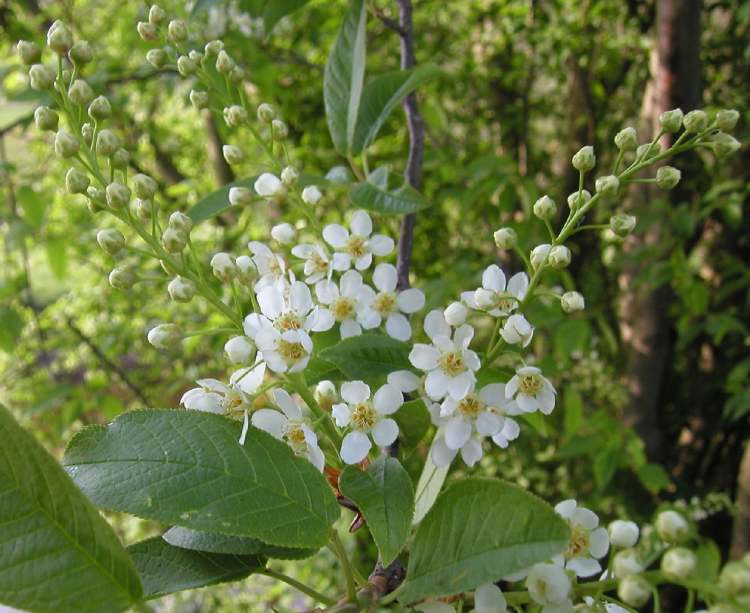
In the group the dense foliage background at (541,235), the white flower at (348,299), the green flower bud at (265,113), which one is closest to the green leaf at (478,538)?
the white flower at (348,299)

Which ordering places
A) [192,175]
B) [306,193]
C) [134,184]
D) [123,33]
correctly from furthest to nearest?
[192,175] < [123,33] < [306,193] < [134,184]

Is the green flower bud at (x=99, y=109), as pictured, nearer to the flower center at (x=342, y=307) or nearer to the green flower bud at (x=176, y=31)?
the green flower bud at (x=176, y=31)

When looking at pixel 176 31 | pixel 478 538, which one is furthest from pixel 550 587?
pixel 176 31

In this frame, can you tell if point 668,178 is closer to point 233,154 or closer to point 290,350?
point 290,350

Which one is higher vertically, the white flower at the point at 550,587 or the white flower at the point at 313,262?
the white flower at the point at 313,262

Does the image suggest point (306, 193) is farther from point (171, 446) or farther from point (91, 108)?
point (171, 446)

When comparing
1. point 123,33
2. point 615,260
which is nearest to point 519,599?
point 615,260
